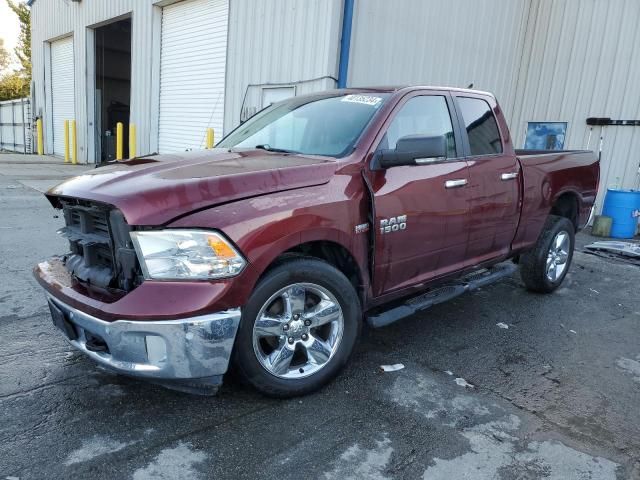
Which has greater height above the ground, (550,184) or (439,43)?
(439,43)

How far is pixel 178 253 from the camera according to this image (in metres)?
2.42

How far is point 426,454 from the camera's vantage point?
2.52 meters

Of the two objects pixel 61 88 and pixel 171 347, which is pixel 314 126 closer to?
pixel 171 347

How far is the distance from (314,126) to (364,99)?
16.2 inches

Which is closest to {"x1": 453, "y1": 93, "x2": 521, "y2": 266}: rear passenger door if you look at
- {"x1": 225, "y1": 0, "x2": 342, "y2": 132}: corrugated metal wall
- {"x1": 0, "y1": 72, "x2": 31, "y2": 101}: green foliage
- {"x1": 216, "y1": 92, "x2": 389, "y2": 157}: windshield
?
{"x1": 216, "y1": 92, "x2": 389, "y2": 157}: windshield

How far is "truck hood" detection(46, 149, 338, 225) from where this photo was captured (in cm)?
243

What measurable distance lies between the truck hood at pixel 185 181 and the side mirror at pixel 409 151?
0.32 meters

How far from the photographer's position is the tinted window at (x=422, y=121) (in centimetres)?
345

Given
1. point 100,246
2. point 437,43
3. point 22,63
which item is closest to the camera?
point 100,246

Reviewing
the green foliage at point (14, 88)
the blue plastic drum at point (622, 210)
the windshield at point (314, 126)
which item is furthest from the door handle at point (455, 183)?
the green foliage at point (14, 88)

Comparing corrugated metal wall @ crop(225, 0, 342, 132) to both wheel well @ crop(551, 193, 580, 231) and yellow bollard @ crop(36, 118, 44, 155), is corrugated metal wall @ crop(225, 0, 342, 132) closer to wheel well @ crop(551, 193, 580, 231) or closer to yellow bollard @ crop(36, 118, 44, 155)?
wheel well @ crop(551, 193, 580, 231)

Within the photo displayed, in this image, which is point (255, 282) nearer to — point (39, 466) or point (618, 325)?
point (39, 466)

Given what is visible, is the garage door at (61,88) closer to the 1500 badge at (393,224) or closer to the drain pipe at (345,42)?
the drain pipe at (345,42)

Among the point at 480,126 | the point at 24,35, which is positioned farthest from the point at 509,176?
the point at 24,35
